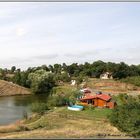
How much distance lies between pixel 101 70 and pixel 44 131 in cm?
4537

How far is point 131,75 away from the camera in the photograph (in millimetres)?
65750

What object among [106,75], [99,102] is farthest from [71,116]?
[106,75]

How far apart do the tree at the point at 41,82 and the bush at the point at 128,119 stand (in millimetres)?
30210

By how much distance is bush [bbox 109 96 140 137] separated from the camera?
75.5 feet

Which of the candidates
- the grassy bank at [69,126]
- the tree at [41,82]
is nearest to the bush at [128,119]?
the grassy bank at [69,126]

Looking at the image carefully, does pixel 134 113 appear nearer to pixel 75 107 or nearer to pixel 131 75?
pixel 75 107

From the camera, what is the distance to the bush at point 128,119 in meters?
23.0

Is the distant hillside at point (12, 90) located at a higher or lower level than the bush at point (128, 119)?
higher

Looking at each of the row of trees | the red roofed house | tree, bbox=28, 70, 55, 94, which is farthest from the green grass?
the row of trees

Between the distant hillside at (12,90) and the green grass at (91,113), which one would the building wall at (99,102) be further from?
the distant hillside at (12,90)

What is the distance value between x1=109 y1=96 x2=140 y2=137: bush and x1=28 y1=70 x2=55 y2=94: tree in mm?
30210

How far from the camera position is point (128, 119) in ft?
76.4

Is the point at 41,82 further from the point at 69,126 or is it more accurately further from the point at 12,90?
the point at 69,126

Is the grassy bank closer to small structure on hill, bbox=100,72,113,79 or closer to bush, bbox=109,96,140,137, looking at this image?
bush, bbox=109,96,140,137
